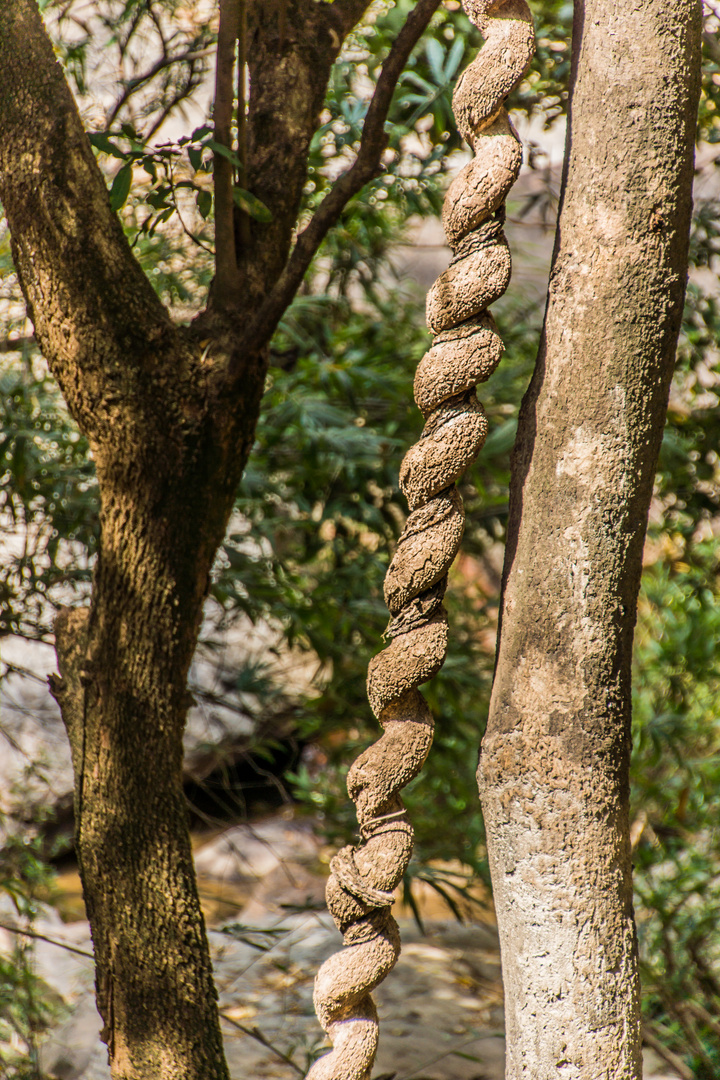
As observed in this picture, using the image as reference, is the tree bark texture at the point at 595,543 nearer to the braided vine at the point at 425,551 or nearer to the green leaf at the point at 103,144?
the braided vine at the point at 425,551

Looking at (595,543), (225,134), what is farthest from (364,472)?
(595,543)

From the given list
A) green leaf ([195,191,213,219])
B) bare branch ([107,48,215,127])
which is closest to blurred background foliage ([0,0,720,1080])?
bare branch ([107,48,215,127])

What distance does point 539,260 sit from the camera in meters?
4.24

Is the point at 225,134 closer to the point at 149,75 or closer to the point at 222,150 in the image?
the point at 222,150

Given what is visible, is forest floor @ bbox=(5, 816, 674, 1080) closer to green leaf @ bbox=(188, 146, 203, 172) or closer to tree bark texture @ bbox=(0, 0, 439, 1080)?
tree bark texture @ bbox=(0, 0, 439, 1080)

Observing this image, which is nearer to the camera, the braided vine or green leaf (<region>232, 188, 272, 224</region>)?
the braided vine

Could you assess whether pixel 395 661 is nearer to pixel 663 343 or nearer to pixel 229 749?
pixel 663 343

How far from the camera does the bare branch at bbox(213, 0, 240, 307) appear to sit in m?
1.22

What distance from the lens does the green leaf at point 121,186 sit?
122 centimetres

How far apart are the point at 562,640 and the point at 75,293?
30.3 inches

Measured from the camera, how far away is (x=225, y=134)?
1252mm

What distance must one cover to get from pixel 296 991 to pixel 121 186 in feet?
7.80

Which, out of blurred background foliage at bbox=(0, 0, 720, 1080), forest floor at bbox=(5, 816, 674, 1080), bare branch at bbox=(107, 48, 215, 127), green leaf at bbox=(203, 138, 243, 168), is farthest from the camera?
forest floor at bbox=(5, 816, 674, 1080)

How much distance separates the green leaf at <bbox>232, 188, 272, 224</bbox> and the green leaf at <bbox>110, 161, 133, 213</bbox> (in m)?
0.14
